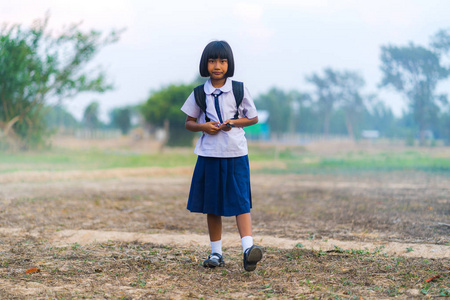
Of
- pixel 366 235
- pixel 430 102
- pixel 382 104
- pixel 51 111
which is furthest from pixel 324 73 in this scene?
pixel 366 235

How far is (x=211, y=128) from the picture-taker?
112 inches

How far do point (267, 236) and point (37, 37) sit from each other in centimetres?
1326

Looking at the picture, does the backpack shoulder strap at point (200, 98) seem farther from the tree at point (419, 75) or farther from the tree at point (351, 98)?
the tree at point (351, 98)

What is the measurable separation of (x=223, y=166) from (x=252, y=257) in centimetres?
57

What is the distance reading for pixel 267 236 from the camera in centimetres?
412

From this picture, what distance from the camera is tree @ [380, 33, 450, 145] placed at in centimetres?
1065

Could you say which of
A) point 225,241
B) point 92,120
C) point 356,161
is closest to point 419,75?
point 356,161

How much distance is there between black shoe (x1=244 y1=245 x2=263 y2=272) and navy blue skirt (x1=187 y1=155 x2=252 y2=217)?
267 mm

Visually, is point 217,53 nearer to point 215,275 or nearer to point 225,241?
point 215,275

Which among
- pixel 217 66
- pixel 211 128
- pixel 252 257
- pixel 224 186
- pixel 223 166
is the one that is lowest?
pixel 252 257

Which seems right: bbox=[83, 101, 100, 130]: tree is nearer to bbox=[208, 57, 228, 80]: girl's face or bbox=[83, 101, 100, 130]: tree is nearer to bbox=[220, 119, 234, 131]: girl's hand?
bbox=[208, 57, 228, 80]: girl's face

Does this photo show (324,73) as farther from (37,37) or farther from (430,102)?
(37,37)

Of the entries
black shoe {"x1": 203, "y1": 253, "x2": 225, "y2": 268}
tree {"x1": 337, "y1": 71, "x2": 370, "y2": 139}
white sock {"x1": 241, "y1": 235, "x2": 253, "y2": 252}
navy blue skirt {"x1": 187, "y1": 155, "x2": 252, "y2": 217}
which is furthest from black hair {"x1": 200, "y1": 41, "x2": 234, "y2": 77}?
tree {"x1": 337, "y1": 71, "x2": 370, "y2": 139}

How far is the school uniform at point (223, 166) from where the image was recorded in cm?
287
